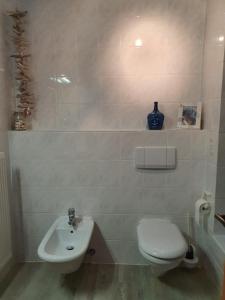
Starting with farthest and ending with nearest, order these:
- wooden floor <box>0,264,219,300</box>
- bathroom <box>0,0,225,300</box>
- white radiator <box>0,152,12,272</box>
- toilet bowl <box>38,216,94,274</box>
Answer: bathroom <box>0,0,225,300</box>, white radiator <box>0,152,12,272</box>, wooden floor <box>0,264,219,300</box>, toilet bowl <box>38,216,94,274</box>

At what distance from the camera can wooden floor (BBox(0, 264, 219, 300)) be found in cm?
175

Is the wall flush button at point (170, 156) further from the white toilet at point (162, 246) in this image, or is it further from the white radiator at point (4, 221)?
the white radiator at point (4, 221)

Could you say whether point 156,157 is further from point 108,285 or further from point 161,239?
point 108,285

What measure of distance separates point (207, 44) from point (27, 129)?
1.75 m

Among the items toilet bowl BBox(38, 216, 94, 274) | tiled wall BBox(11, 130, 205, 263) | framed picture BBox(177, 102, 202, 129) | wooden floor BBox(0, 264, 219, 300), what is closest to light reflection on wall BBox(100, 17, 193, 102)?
framed picture BBox(177, 102, 202, 129)

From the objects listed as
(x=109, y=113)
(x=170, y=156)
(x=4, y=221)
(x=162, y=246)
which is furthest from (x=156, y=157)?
(x=4, y=221)

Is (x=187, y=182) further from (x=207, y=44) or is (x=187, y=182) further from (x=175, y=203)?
(x=207, y=44)

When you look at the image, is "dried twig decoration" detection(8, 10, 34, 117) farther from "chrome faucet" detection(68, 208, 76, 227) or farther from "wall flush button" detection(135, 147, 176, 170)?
"wall flush button" detection(135, 147, 176, 170)

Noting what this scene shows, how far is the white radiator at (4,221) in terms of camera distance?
1.87m

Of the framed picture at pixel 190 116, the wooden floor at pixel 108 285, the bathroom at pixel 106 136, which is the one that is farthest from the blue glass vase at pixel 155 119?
the wooden floor at pixel 108 285

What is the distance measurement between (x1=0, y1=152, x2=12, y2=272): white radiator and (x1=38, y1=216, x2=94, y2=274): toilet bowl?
14.8 inches

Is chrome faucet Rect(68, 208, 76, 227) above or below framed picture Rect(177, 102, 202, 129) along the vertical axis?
below

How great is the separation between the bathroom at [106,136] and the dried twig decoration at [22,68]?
2 centimetres

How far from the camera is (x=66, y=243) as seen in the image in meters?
1.95
